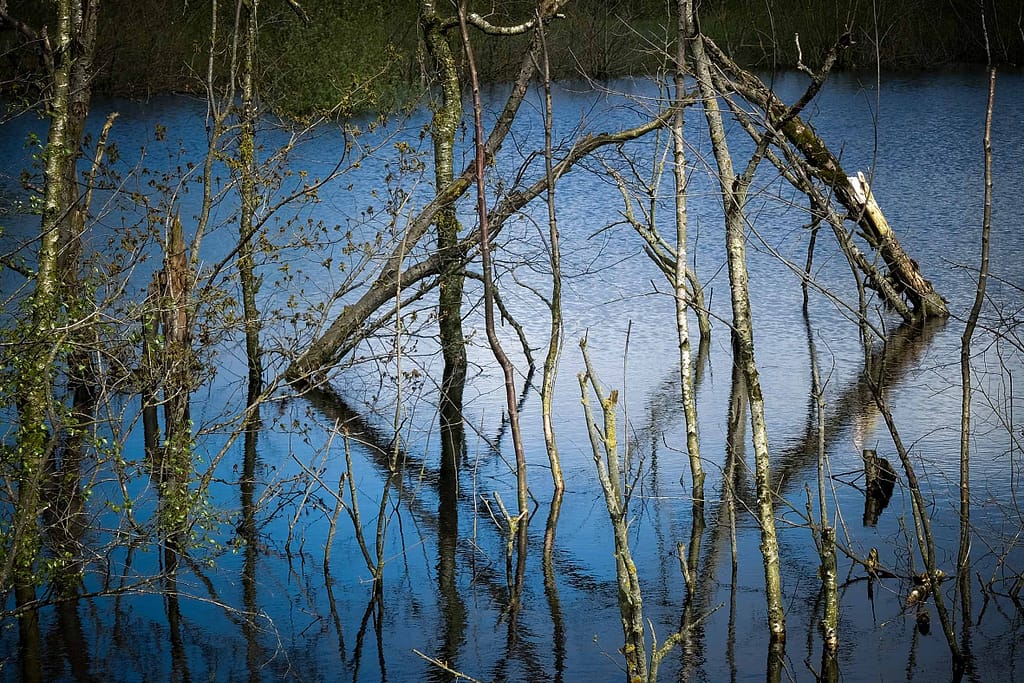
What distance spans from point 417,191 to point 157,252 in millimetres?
3891

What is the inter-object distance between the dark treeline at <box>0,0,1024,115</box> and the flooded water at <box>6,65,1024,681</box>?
9858mm

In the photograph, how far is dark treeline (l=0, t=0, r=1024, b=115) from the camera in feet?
83.1

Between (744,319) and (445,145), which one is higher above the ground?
(445,145)

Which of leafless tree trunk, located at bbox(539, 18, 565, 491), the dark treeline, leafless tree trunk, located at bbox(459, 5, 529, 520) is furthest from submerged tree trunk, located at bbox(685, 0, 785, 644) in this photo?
the dark treeline

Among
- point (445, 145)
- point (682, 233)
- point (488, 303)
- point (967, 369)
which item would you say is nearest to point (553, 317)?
point (488, 303)

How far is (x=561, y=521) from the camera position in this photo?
8625 mm

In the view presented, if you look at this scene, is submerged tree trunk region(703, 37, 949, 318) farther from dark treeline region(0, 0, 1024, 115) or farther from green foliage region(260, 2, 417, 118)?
green foliage region(260, 2, 417, 118)

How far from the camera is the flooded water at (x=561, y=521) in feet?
21.6

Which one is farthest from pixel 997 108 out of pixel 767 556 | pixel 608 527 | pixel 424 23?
pixel 767 556

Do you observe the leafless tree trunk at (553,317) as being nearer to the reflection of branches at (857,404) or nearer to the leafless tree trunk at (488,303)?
the leafless tree trunk at (488,303)

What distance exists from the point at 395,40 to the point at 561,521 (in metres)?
20.3

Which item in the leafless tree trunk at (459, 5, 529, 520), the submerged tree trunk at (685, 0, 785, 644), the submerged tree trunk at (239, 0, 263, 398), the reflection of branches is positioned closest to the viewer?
the submerged tree trunk at (685, 0, 785, 644)

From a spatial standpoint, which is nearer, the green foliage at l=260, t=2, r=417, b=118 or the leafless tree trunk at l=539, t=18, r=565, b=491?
the leafless tree trunk at l=539, t=18, r=565, b=491

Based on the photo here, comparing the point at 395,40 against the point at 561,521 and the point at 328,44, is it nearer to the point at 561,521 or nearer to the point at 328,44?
the point at 328,44
